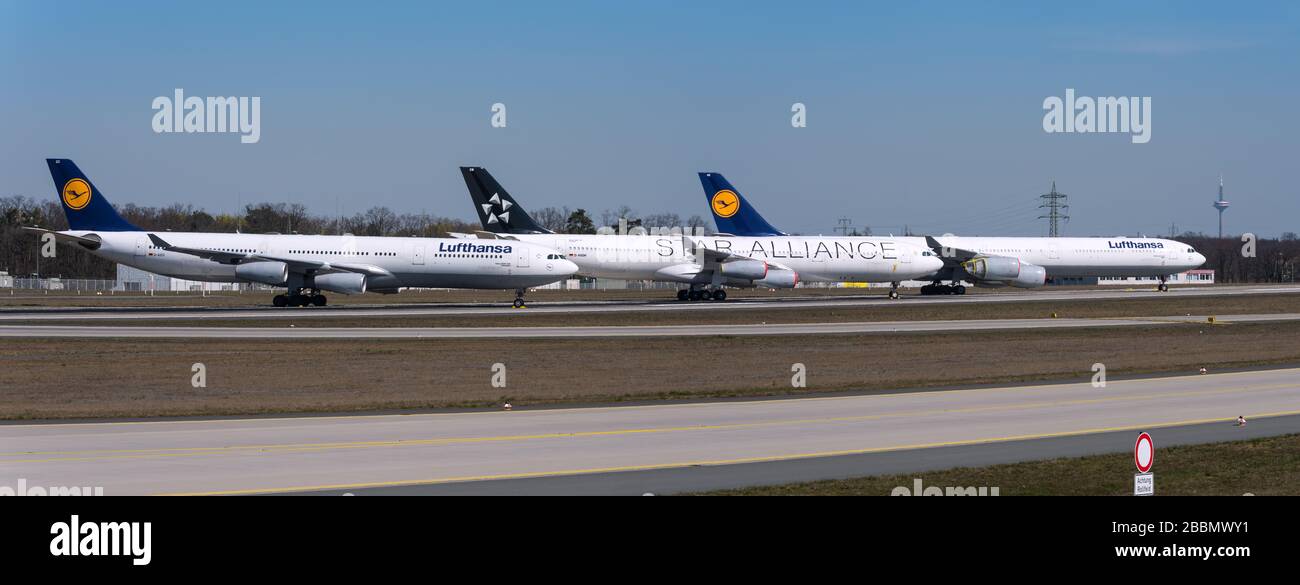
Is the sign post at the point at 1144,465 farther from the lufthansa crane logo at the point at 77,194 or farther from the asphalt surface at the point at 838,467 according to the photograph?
the lufthansa crane logo at the point at 77,194

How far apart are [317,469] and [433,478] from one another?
2042 mm

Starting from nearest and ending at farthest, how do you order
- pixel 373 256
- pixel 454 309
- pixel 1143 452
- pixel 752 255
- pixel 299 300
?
pixel 1143 452 → pixel 454 309 → pixel 373 256 → pixel 299 300 → pixel 752 255

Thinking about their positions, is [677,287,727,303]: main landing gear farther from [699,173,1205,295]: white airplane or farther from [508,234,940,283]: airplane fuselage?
[699,173,1205,295]: white airplane

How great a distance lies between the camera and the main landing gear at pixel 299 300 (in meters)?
65.6

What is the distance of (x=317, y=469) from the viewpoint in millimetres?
18344

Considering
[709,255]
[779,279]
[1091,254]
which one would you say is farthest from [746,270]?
[1091,254]

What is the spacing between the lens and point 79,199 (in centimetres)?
6644

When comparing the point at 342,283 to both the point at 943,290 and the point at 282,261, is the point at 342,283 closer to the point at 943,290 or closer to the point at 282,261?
the point at 282,261

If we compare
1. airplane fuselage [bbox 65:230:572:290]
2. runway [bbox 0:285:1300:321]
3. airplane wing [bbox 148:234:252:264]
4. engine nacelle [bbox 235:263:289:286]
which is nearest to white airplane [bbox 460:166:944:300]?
runway [bbox 0:285:1300:321]

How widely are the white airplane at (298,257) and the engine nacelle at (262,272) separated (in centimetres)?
5

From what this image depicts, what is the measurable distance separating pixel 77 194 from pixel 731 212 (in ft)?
145
